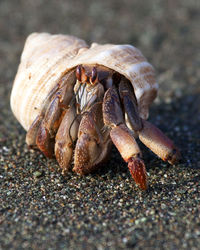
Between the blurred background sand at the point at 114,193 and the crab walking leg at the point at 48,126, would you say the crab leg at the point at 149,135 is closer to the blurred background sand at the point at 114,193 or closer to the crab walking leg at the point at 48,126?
the blurred background sand at the point at 114,193

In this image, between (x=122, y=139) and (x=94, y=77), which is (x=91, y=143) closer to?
(x=122, y=139)

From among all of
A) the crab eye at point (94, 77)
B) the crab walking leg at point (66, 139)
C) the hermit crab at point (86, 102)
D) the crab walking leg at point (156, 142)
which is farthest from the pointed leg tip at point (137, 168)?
the crab eye at point (94, 77)

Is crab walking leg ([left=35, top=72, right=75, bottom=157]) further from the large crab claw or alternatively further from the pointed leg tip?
the pointed leg tip

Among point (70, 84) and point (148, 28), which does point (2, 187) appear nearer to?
point (70, 84)

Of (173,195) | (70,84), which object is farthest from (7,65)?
(173,195)

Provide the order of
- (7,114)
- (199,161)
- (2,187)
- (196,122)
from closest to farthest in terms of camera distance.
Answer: (2,187) < (199,161) < (196,122) < (7,114)

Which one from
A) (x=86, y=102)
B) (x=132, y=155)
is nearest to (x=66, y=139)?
(x=86, y=102)

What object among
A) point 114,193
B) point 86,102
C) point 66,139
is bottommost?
point 114,193
